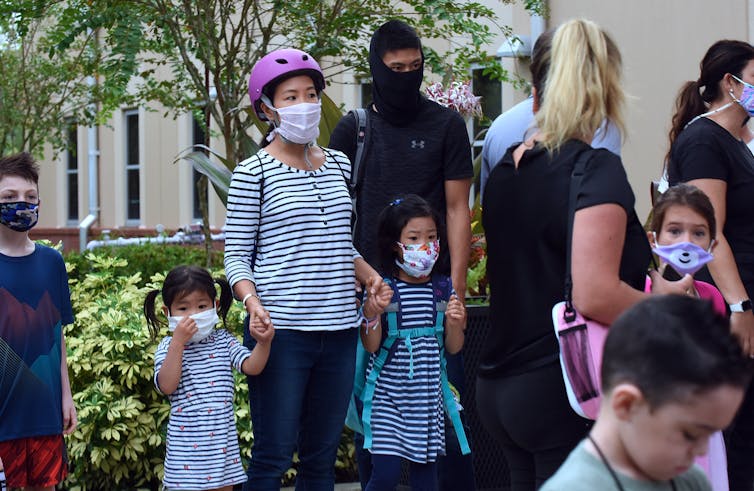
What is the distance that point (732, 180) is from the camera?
461 cm

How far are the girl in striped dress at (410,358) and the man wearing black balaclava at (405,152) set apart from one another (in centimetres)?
15

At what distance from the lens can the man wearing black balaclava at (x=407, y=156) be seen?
4.96m

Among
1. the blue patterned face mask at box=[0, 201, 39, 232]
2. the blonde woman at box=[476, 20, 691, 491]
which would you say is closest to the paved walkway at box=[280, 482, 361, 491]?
the blue patterned face mask at box=[0, 201, 39, 232]

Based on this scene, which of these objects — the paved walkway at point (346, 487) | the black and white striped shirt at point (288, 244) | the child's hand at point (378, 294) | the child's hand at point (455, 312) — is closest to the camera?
the black and white striped shirt at point (288, 244)

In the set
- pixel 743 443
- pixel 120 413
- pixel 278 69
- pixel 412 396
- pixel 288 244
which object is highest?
pixel 278 69

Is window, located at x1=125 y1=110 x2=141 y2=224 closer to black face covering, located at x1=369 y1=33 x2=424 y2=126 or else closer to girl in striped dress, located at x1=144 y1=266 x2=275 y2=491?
girl in striped dress, located at x1=144 y1=266 x2=275 y2=491

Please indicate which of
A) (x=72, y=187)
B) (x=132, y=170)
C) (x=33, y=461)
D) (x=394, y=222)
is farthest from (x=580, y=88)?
(x=72, y=187)

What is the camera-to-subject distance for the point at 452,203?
4.99 metres

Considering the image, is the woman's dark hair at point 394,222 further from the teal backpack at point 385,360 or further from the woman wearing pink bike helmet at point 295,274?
the woman wearing pink bike helmet at point 295,274

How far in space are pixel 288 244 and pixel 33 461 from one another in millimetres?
1502

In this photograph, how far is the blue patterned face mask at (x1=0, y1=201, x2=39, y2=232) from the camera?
4.74 metres

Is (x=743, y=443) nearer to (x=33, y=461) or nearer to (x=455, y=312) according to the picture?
(x=455, y=312)

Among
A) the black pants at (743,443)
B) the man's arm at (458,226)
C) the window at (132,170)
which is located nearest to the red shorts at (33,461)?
the man's arm at (458,226)

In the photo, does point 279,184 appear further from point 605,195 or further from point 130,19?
point 130,19
